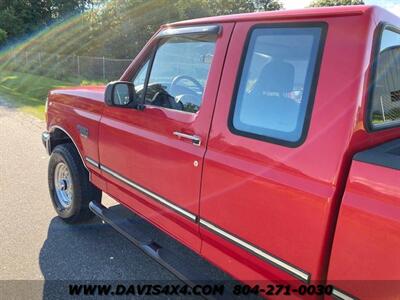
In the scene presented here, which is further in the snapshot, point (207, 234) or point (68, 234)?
point (68, 234)

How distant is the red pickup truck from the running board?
4 centimetres

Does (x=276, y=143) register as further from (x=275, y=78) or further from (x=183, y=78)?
(x=183, y=78)

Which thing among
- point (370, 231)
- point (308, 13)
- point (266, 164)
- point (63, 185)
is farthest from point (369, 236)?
point (63, 185)

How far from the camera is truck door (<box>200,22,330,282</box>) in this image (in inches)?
77.9

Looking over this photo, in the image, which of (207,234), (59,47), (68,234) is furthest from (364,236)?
(59,47)

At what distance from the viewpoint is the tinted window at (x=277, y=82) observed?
206 cm

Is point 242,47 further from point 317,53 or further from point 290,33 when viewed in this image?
point 317,53

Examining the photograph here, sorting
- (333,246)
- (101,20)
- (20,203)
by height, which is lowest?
(20,203)

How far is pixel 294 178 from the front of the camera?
2020 mm

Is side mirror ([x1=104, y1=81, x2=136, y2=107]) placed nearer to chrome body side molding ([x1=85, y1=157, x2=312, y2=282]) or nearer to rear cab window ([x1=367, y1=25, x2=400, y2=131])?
chrome body side molding ([x1=85, y1=157, x2=312, y2=282])

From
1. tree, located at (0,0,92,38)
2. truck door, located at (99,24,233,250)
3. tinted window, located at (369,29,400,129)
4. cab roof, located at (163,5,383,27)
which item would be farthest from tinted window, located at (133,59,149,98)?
tree, located at (0,0,92,38)

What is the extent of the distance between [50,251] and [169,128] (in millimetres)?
1927

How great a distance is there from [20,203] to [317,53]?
415 centimetres

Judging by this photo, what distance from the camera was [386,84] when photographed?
2230 mm
